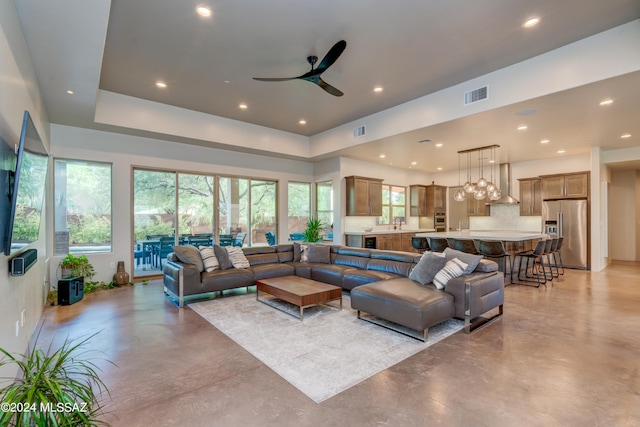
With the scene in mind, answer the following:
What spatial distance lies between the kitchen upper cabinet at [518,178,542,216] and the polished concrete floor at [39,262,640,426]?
17.3ft

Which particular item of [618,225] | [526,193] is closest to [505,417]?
[526,193]

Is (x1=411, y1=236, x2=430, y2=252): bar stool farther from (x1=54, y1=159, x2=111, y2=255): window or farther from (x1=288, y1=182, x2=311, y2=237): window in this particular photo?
(x1=54, y1=159, x2=111, y2=255): window

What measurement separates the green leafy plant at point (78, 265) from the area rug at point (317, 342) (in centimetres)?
252

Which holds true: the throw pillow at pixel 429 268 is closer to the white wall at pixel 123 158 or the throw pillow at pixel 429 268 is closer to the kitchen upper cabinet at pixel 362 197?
the kitchen upper cabinet at pixel 362 197

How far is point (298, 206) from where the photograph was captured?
8.98 meters

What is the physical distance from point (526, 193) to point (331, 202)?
5781 mm

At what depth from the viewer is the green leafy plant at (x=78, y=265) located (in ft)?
17.3

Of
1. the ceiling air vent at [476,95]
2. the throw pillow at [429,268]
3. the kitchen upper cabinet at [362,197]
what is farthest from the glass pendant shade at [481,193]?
the throw pillow at [429,268]

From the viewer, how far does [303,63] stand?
4.43m

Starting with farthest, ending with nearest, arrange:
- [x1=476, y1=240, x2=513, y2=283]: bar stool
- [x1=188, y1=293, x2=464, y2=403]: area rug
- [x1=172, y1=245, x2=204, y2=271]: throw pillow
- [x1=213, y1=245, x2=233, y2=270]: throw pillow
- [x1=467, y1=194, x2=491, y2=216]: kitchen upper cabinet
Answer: [x1=467, y1=194, x2=491, y2=216]: kitchen upper cabinet, [x1=476, y1=240, x2=513, y2=283]: bar stool, [x1=213, y1=245, x2=233, y2=270]: throw pillow, [x1=172, y1=245, x2=204, y2=271]: throw pillow, [x1=188, y1=293, x2=464, y2=403]: area rug

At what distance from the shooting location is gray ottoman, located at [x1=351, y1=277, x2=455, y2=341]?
10.6 ft

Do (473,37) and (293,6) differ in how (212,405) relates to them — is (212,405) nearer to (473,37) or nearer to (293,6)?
(293,6)

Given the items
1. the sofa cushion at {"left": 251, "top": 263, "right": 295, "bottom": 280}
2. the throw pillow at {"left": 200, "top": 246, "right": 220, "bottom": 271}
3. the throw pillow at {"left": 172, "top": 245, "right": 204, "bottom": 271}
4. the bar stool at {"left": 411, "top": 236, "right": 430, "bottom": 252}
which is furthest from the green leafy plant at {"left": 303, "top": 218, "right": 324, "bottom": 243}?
the throw pillow at {"left": 172, "top": 245, "right": 204, "bottom": 271}

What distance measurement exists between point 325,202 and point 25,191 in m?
7.12
